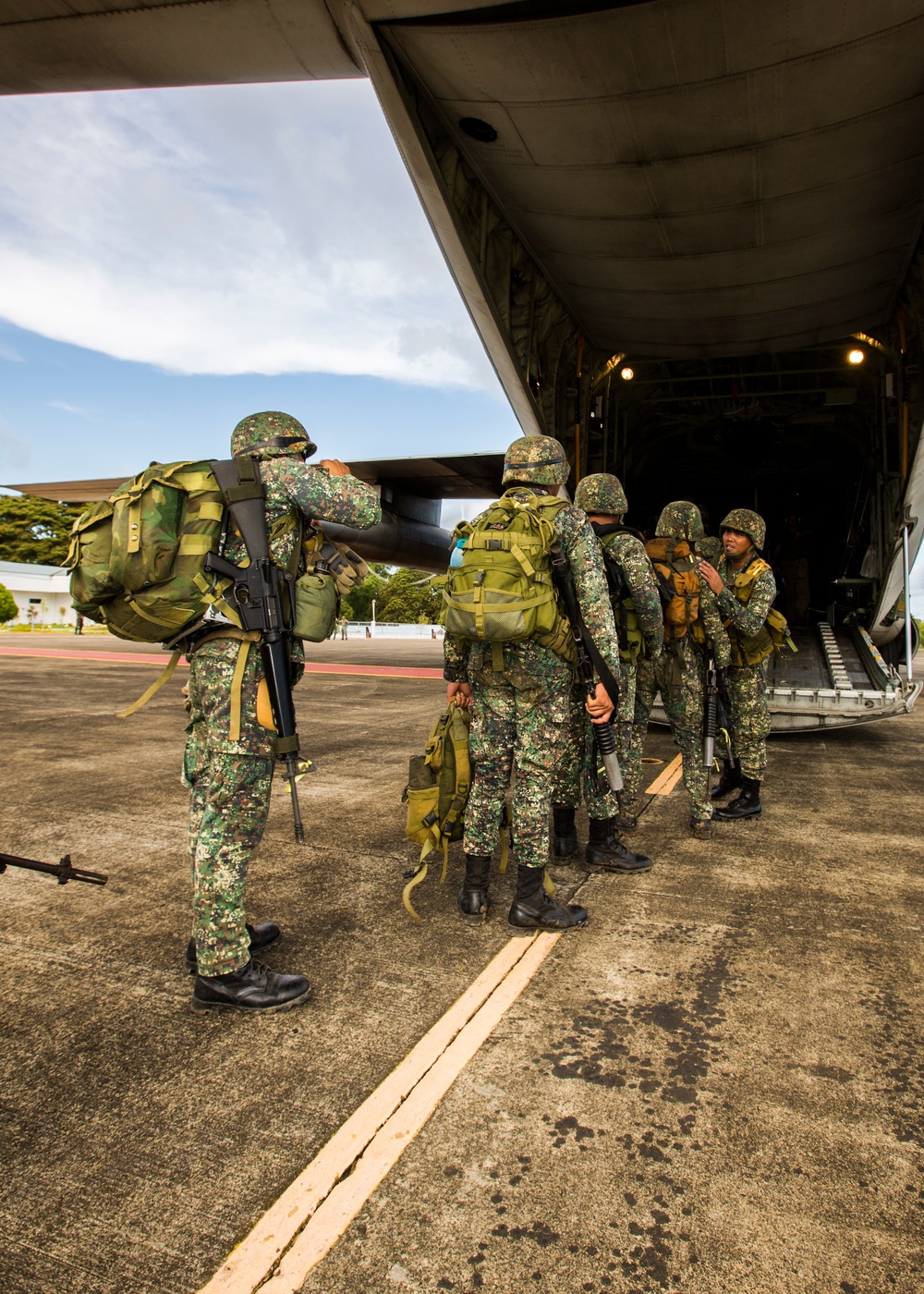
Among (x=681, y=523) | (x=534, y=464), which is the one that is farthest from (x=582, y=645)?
(x=681, y=523)

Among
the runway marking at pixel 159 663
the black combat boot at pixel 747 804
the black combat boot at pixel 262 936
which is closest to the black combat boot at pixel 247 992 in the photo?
the black combat boot at pixel 262 936

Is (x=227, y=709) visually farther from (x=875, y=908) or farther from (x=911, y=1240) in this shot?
(x=875, y=908)

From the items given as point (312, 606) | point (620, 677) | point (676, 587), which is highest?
point (676, 587)

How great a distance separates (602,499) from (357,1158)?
131 inches

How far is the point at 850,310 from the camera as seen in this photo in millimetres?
8406

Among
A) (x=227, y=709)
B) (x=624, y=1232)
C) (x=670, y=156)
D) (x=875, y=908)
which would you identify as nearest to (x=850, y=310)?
(x=670, y=156)

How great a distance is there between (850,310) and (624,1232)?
30.0 ft

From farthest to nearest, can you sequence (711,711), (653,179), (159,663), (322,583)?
(159,663) < (653,179) < (711,711) < (322,583)

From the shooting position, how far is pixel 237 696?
256 centimetres

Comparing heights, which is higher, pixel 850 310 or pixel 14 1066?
pixel 850 310

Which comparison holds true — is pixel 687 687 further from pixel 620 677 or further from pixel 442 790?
pixel 442 790

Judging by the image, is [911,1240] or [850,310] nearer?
[911,1240]

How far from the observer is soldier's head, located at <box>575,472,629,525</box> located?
14.1ft

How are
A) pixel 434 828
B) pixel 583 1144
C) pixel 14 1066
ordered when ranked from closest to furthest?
pixel 583 1144 → pixel 14 1066 → pixel 434 828
